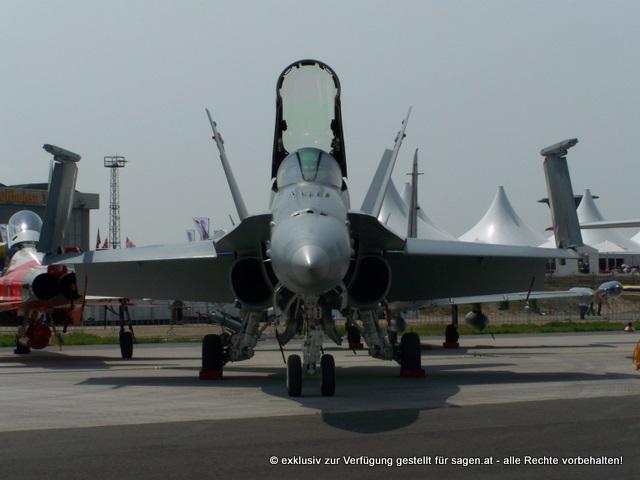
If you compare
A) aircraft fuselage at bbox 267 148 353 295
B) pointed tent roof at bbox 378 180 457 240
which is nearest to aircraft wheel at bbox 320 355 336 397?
aircraft fuselage at bbox 267 148 353 295

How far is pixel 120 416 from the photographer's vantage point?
916 centimetres

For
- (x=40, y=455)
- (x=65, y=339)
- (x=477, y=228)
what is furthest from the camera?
(x=477, y=228)

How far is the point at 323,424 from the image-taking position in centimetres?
827

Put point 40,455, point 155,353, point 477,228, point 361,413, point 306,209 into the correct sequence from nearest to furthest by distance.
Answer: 1. point 40,455
2. point 361,413
3. point 306,209
4. point 155,353
5. point 477,228

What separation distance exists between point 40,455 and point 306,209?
432 centimetres

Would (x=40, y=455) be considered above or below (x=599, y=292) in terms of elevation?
below

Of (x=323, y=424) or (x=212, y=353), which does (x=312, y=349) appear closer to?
(x=323, y=424)

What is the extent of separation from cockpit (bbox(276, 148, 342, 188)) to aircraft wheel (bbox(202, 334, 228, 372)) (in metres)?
2.90

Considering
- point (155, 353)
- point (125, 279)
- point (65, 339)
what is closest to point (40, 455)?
point (125, 279)

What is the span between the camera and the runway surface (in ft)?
20.4

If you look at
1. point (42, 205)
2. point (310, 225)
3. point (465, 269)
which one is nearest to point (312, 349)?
point (310, 225)

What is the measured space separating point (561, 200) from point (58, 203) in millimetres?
7750

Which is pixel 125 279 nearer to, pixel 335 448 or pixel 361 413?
pixel 361 413

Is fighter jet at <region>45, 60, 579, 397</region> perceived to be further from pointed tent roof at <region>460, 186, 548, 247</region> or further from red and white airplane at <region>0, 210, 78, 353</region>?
pointed tent roof at <region>460, 186, 548, 247</region>
